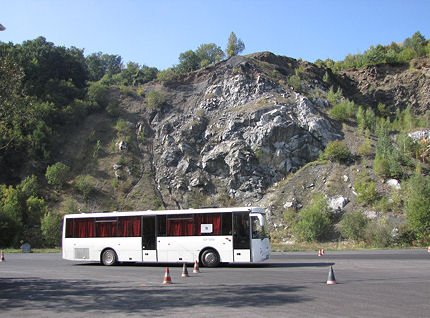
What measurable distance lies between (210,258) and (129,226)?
5154 mm

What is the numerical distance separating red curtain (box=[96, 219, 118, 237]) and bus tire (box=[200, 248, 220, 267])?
18.4 ft

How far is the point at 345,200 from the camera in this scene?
4312 cm

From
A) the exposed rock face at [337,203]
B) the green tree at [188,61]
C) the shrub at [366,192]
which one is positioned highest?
the green tree at [188,61]

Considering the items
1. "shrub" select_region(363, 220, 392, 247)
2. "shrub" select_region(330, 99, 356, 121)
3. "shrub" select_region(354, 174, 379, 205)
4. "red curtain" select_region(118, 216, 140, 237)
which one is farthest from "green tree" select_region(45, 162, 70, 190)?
"shrub" select_region(330, 99, 356, 121)

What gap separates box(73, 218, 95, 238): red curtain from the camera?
2261cm

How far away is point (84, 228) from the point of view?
22.8 meters

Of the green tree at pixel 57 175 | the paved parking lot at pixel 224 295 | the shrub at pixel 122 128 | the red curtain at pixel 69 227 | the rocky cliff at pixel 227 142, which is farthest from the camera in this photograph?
the shrub at pixel 122 128

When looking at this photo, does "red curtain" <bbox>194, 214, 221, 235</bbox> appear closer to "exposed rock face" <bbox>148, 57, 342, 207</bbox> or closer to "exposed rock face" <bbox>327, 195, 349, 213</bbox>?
"exposed rock face" <bbox>327, 195, 349, 213</bbox>

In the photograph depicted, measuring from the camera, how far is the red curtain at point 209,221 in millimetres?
20156

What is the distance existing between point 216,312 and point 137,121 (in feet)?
191

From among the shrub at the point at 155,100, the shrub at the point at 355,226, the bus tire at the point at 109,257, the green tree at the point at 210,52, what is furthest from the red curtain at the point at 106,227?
the green tree at the point at 210,52

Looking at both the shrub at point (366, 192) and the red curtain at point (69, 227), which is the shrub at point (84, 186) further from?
the shrub at point (366, 192)

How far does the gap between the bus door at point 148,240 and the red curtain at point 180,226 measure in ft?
3.35

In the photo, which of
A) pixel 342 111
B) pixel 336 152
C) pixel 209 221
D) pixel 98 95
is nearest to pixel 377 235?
pixel 336 152
